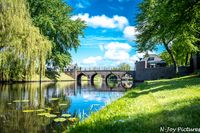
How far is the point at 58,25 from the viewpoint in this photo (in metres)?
50.6

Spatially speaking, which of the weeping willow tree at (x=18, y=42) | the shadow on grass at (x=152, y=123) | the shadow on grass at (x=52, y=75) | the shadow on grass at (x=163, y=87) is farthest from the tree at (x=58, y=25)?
the shadow on grass at (x=152, y=123)

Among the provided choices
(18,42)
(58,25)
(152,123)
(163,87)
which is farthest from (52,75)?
(152,123)

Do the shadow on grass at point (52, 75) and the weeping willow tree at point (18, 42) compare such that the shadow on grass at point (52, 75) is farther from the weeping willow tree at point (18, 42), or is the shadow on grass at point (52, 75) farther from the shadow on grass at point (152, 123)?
the shadow on grass at point (152, 123)

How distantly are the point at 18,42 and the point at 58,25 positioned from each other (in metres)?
23.5

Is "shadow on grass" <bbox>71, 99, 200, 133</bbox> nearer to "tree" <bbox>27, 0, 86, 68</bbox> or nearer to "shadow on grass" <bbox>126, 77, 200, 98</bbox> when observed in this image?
"shadow on grass" <bbox>126, 77, 200, 98</bbox>

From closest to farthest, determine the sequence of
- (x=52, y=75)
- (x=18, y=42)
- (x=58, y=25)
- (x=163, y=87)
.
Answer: (x=163, y=87) → (x=18, y=42) → (x=58, y=25) → (x=52, y=75)

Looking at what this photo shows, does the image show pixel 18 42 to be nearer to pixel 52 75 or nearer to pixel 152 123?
pixel 152 123

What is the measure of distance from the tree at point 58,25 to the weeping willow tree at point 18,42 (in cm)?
1720

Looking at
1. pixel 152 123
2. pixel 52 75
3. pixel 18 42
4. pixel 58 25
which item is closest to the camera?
pixel 152 123

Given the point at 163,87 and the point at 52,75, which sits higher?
the point at 52,75

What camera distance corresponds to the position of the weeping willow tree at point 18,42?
2669 centimetres

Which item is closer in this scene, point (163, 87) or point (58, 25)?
point (163, 87)

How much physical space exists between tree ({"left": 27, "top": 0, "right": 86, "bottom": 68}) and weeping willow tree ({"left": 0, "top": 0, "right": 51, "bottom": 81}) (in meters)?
17.2

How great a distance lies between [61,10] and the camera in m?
52.5
